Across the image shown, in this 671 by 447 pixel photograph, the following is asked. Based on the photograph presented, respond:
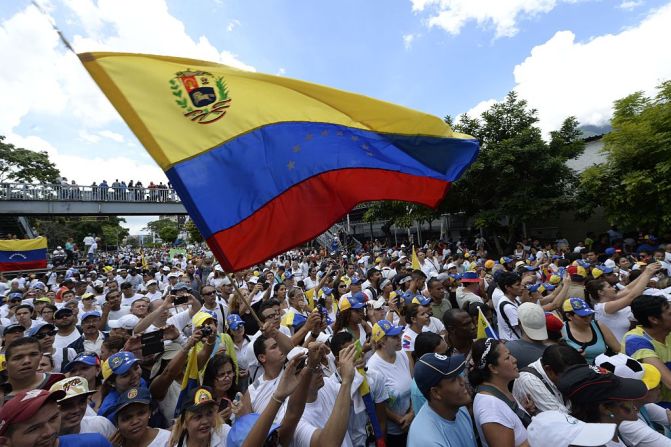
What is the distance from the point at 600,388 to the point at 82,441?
3.16 m

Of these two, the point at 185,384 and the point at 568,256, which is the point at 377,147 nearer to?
the point at 185,384

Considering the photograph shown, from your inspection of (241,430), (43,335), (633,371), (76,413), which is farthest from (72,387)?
(633,371)

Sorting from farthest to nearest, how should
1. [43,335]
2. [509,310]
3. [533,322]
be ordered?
[509,310] → [43,335] → [533,322]

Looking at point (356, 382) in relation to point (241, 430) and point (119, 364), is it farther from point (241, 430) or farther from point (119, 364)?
point (119, 364)

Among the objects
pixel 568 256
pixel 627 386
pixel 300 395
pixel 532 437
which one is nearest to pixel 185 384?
pixel 300 395

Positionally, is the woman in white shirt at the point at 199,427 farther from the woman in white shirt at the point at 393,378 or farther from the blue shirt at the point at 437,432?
the woman in white shirt at the point at 393,378

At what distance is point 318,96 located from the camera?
11.1 ft

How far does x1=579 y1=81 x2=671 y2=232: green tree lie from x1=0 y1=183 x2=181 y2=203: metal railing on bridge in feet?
72.3

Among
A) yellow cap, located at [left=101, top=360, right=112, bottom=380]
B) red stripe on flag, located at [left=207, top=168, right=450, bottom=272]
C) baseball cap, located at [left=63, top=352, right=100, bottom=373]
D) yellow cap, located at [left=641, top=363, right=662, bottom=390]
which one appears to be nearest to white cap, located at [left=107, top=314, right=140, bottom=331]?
baseball cap, located at [left=63, top=352, right=100, bottom=373]

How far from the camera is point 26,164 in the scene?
27172mm

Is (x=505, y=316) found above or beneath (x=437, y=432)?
beneath

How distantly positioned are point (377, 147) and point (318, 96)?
2.36 ft

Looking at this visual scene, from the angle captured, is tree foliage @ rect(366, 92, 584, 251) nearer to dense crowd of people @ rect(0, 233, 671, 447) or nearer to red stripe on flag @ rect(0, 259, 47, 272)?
dense crowd of people @ rect(0, 233, 671, 447)

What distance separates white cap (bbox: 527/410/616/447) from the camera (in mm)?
1836
